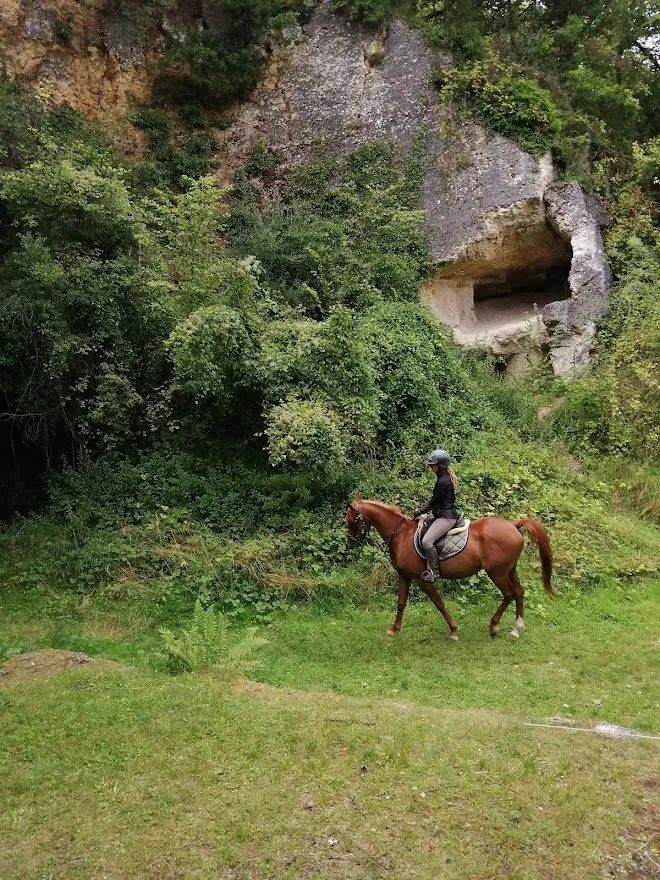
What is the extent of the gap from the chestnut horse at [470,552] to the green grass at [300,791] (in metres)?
2.10

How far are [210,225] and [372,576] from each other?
856 cm

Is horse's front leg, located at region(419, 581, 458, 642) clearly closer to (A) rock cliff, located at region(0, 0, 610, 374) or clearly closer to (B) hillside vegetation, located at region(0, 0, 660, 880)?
(B) hillside vegetation, located at region(0, 0, 660, 880)

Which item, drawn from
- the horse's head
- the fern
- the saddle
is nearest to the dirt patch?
the fern

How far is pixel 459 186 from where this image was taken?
1848 centimetres

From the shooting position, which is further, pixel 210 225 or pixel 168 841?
pixel 210 225

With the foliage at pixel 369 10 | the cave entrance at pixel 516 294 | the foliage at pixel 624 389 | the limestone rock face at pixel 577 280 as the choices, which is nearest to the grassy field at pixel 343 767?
the foliage at pixel 624 389

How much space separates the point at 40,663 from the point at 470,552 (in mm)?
5338

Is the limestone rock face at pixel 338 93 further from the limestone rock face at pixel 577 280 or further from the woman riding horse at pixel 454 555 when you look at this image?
the woman riding horse at pixel 454 555

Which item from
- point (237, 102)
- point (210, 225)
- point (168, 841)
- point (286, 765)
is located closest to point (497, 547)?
point (286, 765)

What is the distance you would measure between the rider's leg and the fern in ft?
7.16

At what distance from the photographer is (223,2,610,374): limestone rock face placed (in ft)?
57.6

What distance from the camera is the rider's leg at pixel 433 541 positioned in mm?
7992

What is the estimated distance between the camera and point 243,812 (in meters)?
4.90

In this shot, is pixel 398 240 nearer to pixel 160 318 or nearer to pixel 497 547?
pixel 160 318
